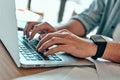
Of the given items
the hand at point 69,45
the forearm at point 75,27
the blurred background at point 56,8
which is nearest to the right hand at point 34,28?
the hand at point 69,45

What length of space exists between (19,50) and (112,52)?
0.28m

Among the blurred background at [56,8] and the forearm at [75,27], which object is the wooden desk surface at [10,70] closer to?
the forearm at [75,27]

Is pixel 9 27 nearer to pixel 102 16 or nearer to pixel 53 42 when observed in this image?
pixel 53 42

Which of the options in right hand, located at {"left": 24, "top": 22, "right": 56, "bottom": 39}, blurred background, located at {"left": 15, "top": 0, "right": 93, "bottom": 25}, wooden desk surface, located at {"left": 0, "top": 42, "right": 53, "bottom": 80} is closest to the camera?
wooden desk surface, located at {"left": 0, "top": 42, "right": 53, "bottom": 80}

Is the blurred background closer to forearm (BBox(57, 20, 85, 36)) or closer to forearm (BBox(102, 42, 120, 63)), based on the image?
forearm (BBox(57, 20, 85, 36))

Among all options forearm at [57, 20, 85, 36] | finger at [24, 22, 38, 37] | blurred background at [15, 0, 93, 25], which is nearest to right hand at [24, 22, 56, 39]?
finger at [24, 22, 38, 37]

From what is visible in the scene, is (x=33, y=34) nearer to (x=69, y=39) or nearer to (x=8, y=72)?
(x=69, y=39)

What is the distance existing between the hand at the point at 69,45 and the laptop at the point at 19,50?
0.02m

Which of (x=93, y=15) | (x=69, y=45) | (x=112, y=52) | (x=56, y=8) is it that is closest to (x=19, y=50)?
(x=69, y=45)

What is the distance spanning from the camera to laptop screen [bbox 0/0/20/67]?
1.90 feet

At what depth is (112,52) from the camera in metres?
0.70

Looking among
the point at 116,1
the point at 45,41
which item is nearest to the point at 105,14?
the point at 116,1

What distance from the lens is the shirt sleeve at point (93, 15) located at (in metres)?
1.13

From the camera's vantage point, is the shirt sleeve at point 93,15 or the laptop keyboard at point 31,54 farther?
the shirt sleeve at point 93,15
